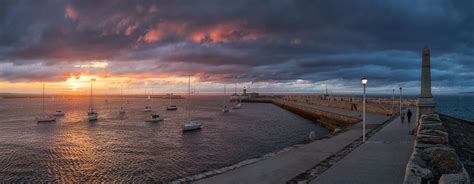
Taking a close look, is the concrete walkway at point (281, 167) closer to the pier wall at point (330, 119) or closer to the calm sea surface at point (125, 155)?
the calm sea surface at point (125, 155)

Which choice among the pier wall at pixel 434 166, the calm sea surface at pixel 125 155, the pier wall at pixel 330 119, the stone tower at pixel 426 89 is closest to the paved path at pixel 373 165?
the pier wall at pixel 434 166

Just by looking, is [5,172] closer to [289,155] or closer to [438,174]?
[289,155]

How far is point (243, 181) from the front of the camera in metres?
11.9

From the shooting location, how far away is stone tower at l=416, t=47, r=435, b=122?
17953 mm

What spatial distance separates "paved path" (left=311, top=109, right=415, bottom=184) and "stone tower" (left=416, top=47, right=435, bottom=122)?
99.7 inches

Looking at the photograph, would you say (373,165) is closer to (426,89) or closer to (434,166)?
(434,166)

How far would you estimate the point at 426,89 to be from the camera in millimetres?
18469

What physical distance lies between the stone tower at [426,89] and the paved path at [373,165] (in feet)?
8.31

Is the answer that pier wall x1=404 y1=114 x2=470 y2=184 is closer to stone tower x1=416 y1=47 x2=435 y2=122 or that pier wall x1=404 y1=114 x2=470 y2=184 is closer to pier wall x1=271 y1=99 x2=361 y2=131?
stone tower x1=416 y1=47 x2=435 y2=122

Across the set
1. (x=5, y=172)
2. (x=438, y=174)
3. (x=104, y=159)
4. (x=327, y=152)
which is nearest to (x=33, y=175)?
(x=5, y=172)

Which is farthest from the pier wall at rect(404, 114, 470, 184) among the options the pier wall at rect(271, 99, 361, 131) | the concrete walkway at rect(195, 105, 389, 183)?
the pier wall at rect(271, 99, 361, 131)

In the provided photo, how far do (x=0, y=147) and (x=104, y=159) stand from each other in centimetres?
1427

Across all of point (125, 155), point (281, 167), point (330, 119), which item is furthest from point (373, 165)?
point (330, 119)

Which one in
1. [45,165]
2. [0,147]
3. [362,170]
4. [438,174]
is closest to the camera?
[438,174]
